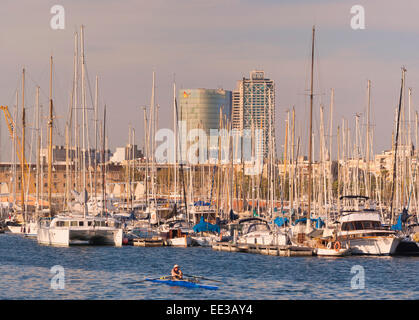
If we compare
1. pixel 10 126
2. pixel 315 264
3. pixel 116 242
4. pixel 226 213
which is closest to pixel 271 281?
pixel 315 264

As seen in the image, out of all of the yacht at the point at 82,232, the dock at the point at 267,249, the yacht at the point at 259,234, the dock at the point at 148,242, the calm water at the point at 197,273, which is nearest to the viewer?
the calm water at the point at 197,273

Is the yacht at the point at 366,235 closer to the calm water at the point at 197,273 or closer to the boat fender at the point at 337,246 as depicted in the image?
the boat fender at the point at 337,246

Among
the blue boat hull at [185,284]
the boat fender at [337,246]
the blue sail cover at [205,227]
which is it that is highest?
the blue sail cover at [205,227]

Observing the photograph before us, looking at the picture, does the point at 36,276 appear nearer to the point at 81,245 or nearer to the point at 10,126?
the point at 81,245

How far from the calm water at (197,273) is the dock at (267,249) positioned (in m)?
1.14

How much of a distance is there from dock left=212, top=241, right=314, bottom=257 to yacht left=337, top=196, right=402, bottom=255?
122 inches

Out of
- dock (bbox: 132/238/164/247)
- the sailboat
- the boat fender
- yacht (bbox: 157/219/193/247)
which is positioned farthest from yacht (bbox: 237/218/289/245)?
the sailboat

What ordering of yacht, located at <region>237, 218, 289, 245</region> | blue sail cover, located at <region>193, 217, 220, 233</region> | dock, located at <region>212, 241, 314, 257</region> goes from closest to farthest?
dock, located at <region>212, 241, 314, 257</region>
yacht, located at <region>237, 218, 289, 245</region>
blue sail cover, located at <region>193, 217, 220, 233</region>

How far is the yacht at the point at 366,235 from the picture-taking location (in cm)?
6288

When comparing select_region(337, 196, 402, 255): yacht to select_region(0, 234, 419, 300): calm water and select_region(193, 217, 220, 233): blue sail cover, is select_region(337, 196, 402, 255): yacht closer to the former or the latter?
select_region(0, 234, 419, 300): calm water

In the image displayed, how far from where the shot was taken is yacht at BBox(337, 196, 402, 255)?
206 feet

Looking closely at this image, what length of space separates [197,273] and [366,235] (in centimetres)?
1717

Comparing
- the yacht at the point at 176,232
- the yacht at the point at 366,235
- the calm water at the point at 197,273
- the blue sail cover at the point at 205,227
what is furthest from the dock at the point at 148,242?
the yacht at the point at 366,235

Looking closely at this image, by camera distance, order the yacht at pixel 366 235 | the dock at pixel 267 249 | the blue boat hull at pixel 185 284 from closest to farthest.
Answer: the blue boat hull at pixel 185 284, the yacht at pixel 366 235, the dock at pixel 267 249
